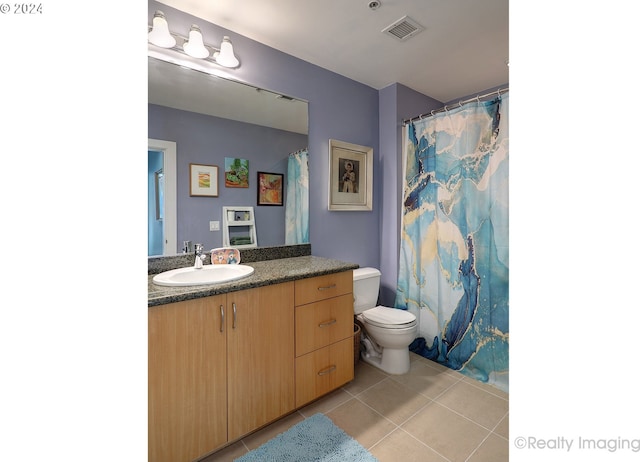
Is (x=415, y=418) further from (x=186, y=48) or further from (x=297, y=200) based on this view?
(x=186, y=48)

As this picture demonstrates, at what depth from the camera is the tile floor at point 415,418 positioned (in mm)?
1518

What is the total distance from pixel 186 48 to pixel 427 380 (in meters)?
2.77

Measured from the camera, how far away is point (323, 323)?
184 cm


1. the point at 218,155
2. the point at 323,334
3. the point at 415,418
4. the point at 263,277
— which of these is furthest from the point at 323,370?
the point at 218,155

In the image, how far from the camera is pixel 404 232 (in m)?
2.74

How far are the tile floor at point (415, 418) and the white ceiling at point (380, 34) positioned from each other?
2436mm

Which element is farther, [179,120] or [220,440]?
[179,120]

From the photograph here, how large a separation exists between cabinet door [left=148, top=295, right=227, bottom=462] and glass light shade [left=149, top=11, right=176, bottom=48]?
4.83ft

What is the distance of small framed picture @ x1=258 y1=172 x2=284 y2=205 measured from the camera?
2.17m
